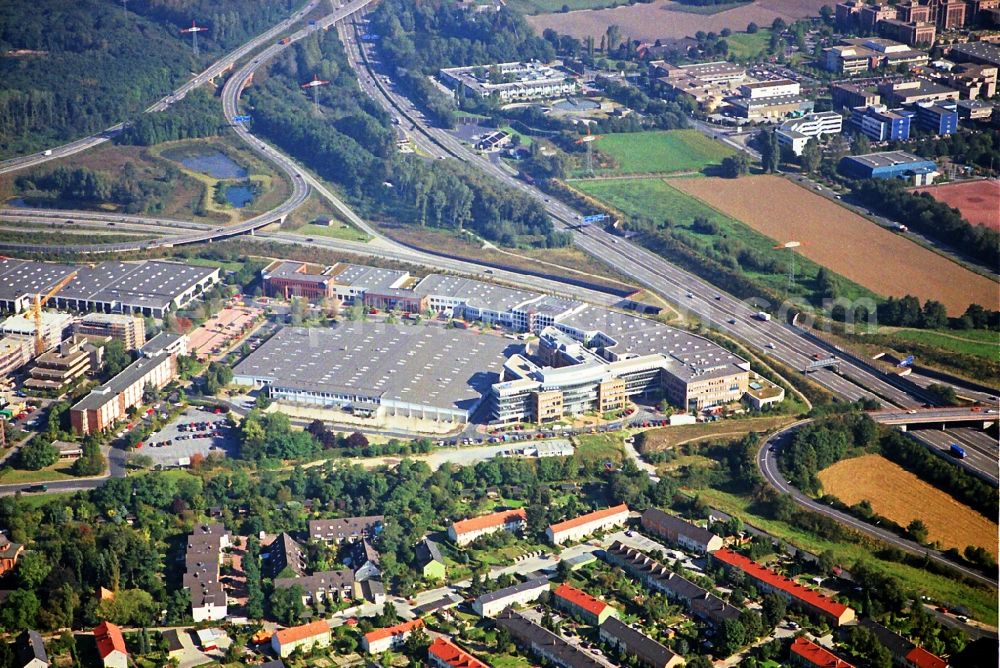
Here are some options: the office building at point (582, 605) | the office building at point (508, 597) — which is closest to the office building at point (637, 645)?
the office building at point (582, 605)

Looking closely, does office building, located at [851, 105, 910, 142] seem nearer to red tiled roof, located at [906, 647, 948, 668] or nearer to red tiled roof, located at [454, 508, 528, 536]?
red tiled roof, located at [454, 508, 528, 536]

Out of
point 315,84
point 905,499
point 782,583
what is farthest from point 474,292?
point 315,84

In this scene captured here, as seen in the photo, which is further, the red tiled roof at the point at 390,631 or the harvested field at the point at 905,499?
the harvested field at the point at 905,499

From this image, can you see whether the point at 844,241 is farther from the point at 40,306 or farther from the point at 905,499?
the point at 40,306

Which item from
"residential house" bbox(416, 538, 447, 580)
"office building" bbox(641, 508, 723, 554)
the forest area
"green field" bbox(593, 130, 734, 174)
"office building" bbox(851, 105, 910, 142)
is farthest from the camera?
the forest area

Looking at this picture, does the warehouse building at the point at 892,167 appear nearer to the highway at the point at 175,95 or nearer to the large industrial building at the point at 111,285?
the large industrial building at the point at 111,285

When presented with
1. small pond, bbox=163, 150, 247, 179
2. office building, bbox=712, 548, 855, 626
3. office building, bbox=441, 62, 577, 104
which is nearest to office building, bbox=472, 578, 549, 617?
office building, bbox=712, 548, 855, 626
